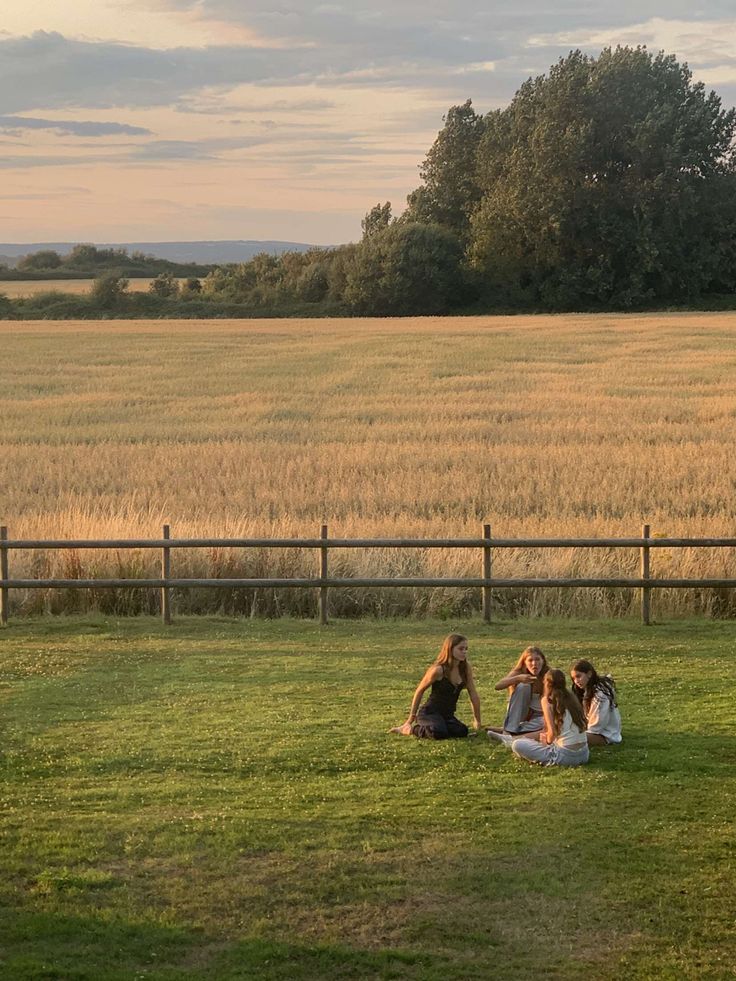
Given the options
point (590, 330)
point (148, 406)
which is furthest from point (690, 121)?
point (148, 406)

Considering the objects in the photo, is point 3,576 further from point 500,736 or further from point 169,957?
point 169,957

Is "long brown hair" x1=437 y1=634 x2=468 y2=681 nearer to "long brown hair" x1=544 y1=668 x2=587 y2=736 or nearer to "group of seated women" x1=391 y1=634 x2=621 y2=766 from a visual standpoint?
"group of seated women" x1=391 y1=634 x2=621 y2=766

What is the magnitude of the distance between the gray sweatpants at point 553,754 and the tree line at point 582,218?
69.1 m

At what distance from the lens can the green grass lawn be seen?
22.0 feet

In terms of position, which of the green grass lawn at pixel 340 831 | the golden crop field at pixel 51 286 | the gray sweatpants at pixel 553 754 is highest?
the golden crop field at pixel 51 286

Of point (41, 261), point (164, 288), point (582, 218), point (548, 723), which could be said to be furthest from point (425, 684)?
point (41, 261)

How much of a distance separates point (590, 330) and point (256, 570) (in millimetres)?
47369

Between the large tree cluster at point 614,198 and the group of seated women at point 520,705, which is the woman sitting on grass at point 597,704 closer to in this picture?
the group of seated women at point 520,705

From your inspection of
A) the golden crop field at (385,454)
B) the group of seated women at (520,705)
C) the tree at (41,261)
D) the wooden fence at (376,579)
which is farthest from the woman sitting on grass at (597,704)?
the tree at (41,261)

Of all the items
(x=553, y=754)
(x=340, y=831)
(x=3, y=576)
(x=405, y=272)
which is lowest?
(x=340, y=831)

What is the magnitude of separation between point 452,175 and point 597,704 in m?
86.7

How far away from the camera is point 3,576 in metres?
14.6

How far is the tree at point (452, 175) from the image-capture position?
91062mm

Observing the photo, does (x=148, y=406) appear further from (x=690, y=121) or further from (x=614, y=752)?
(x=690, y=121)
